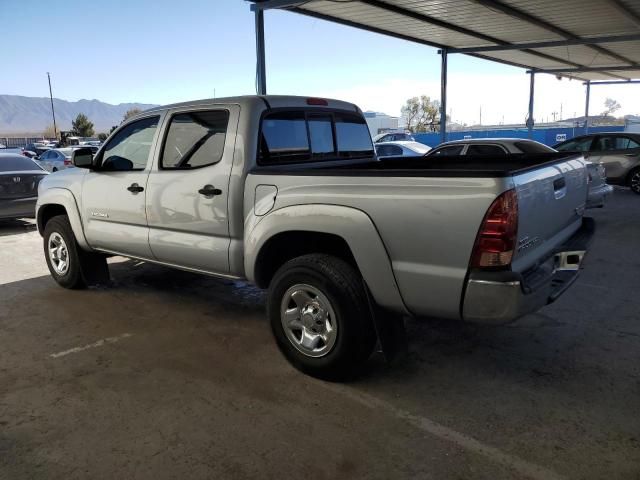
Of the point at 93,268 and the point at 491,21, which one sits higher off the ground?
the point at 491,21

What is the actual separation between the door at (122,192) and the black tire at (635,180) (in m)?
12.5

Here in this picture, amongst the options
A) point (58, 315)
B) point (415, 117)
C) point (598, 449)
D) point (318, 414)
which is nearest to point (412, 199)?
point (318, 414)

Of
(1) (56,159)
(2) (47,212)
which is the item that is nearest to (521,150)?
(2) (47,212)

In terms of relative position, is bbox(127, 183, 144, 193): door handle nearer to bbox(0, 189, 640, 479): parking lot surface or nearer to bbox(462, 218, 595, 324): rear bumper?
bbox(0, 189, 640, 479): parking lot surface

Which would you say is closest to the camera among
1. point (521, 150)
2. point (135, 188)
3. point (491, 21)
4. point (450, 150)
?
point (135, 188)

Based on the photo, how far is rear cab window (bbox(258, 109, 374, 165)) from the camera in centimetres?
415

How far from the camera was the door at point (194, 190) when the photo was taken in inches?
160

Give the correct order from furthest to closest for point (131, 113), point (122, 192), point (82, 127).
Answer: point (82, 127) < point (131, 113) < point (122, 192)

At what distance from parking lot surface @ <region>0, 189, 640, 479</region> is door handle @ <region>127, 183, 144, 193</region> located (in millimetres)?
1236

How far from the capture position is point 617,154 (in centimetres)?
1314

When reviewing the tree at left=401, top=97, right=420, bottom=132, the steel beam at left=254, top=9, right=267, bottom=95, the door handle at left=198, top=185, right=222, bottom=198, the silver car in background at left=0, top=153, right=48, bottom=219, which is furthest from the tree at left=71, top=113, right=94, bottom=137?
the door handle at left=198, top=185, right=222, bottom=198

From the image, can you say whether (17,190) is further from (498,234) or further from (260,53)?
(498,234)

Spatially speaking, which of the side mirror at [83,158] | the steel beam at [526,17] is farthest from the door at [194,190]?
the steel beam at [526,17]

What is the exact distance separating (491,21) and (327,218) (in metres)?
12.1
